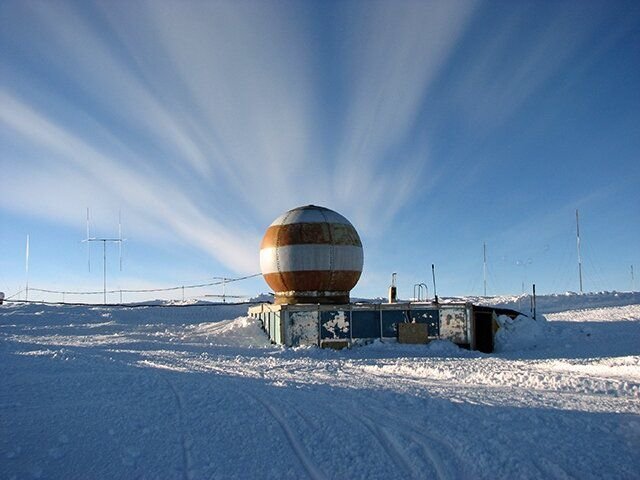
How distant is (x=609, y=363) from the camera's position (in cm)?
1570

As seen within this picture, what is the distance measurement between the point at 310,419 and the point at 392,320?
Answer: 50.0 feet

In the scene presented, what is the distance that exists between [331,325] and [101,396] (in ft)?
45.5

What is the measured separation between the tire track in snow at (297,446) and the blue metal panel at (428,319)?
14.8 m

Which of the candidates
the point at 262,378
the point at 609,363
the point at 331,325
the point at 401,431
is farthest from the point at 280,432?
the point at 331,325

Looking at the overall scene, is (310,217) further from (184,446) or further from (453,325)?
(184,446)

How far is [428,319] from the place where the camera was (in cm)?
2342

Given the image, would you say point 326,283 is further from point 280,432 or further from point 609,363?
point 280,432

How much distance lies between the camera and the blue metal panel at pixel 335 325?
22.8 metres

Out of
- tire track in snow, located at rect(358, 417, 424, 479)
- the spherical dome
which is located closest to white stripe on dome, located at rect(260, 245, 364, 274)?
the spherical dome

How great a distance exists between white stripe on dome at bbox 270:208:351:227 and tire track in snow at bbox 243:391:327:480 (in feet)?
51.3

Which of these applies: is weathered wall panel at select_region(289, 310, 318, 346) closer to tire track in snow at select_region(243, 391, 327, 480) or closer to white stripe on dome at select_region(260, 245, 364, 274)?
white stripe on dome at select_region(260, 245, 364, 274)

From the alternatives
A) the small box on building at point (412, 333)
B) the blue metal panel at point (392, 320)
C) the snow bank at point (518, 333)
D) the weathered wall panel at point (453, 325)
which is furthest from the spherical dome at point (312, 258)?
the snow bank at point (518, 333)

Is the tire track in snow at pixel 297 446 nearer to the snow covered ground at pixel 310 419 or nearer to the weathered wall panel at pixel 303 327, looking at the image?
the snow covered ground at pixel 310 419

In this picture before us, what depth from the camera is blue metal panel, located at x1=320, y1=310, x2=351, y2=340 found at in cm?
2277
